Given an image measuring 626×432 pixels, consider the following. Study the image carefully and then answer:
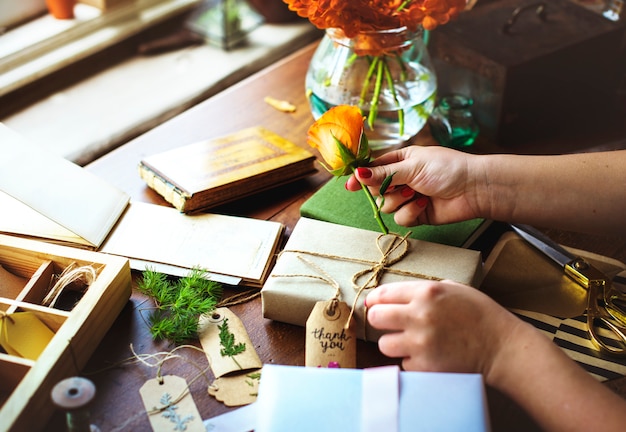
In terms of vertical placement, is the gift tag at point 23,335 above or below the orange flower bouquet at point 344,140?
below

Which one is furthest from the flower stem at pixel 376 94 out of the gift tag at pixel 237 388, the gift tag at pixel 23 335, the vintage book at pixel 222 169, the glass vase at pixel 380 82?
the gift tag at pixel 23 335

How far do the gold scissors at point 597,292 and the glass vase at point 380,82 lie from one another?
0.33 m

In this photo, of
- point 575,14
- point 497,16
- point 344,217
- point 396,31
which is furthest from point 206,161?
point 575,14

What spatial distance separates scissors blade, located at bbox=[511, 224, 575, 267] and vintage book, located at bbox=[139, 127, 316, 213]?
0.38 metres

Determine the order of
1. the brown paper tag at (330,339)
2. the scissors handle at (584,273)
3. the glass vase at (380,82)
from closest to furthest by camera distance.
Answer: the brown paper tag at (330,339), the scissors handle at (584,273), the glass vase at (380,82)

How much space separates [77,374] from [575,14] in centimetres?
124

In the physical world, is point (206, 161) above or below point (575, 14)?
below

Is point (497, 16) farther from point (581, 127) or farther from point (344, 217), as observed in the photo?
point (344, 217)

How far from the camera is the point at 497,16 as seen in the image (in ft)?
4.88

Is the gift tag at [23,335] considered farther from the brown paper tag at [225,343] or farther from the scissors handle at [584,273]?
the scissors handle at [584,273]

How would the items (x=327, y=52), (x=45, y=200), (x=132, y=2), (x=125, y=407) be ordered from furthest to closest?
(x=132, y=2)
(x=327, y=52)
(x=45, y=200)
(x=125, y=407)

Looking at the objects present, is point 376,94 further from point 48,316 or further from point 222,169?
point 48,316

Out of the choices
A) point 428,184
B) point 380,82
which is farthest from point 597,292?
point 380,82

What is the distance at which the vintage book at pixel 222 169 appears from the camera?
113cm
